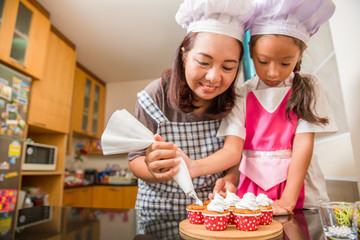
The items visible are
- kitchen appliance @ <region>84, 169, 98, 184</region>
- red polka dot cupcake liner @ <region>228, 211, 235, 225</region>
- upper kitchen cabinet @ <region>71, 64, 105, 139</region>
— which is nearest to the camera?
red polka dot cupcake liner @ <region>228, 211, 235, 225</region>

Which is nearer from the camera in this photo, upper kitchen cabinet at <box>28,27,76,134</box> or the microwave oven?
the microwave oven

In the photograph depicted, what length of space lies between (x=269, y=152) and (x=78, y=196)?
A: 9.28ft

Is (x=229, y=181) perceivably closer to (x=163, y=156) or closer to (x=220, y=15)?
(x=163, y=156)

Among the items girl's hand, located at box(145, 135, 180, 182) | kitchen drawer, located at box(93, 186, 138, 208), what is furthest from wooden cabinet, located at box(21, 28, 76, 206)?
girl's hand, located at box(145, 135, 180, 182)

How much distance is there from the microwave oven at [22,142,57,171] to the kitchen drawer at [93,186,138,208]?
949 mm

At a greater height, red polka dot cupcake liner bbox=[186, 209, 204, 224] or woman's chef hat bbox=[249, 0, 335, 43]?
woman's chef hat bbox=[249, 0, 335, 43]

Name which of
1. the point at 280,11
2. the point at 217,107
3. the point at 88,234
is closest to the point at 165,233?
the point at 88,234

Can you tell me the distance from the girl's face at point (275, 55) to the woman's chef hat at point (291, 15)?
0.08 ft

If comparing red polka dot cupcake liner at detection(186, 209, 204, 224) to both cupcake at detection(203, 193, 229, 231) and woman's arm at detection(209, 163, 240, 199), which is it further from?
woman's arm at detection(209, 163, 240, 199)

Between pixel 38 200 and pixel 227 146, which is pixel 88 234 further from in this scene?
pixel 38 200

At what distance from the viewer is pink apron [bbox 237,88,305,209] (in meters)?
0.77

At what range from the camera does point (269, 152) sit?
784 mm

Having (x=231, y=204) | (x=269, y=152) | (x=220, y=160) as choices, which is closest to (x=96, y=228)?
(x=231, y=204)

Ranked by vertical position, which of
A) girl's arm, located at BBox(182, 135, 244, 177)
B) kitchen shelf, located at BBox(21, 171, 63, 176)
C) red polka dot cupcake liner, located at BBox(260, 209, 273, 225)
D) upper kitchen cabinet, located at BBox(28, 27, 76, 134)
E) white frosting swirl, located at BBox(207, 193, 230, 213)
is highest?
upper kitchen cabinet, located at BBox(28, 27, 76, 134)
